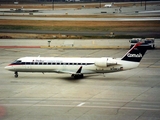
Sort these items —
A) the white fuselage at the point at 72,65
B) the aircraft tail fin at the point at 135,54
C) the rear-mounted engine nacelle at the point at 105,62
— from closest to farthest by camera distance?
1. the rear-mounted engine nacelle at the point at 105,62
2. the white fuselage at the point at 72,65
3. the aircraft tail fin at the point at 135,54

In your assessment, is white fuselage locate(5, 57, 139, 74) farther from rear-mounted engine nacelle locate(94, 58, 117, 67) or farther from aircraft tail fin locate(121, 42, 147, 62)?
aircraft tail fin locate(121, 42, 147, 62)

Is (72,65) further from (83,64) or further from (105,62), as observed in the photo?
(105,62)

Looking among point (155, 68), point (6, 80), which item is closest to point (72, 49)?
point (155, 68)

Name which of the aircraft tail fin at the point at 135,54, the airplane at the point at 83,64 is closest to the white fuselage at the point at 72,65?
the airplane at the point at 83,64

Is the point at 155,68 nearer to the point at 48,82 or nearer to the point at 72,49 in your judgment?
the point at 48,82

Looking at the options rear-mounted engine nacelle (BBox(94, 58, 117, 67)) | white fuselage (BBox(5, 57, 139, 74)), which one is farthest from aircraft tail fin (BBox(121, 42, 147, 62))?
rear-mounted engine nacelle (BBox(94, 58, 117, 67))

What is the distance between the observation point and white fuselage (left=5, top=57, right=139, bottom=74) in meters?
62.7

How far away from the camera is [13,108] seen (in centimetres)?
4934

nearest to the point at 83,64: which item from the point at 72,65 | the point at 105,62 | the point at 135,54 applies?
the point at 72,65

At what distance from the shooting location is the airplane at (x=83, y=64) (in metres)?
62.8

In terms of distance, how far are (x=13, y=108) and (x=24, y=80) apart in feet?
50.3

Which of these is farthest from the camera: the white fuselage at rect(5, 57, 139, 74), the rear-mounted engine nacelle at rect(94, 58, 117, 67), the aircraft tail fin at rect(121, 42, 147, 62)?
the aircraft tail fin at rect(121, 42, 147, 62)

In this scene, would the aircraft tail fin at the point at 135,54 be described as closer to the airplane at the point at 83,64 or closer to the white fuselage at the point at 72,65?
the airplane at the point at 83,64

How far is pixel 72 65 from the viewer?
6359 cm
